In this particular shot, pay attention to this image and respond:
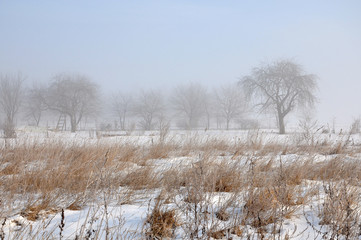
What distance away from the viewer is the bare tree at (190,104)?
1671 inches

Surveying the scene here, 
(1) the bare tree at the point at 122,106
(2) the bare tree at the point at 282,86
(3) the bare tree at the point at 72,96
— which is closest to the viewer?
(2) the bare tree at the point at 282,86

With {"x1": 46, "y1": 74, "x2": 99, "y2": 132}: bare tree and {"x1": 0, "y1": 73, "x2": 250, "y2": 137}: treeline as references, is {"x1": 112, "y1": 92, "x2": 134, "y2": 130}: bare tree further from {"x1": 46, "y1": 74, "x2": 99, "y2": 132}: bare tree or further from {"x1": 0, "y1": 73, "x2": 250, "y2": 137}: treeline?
{"x1": 46, "y1": 74, "x2": 99, "y2": 132}: bare tree

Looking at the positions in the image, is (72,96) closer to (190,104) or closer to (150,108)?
(150,108)

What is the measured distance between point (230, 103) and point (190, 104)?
7.63m

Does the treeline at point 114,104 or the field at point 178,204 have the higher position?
the treeline at point 114,104

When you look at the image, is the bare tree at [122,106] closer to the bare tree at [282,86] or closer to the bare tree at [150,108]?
the bare tree at [150,108]

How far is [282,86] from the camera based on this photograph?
81.9ft

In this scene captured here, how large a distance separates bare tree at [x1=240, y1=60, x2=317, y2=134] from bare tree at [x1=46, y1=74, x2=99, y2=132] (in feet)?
70.9

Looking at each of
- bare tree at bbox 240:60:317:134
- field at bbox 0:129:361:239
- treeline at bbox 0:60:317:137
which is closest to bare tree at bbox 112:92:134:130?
treeline at bbox 0:60:317:137

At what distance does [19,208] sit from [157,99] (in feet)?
139

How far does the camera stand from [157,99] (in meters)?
44.1

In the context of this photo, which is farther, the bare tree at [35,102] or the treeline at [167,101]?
the bare tree at [35,102]

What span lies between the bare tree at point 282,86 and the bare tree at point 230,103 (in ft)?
54.5

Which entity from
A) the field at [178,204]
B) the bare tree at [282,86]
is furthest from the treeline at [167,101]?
the field at [178,204]
